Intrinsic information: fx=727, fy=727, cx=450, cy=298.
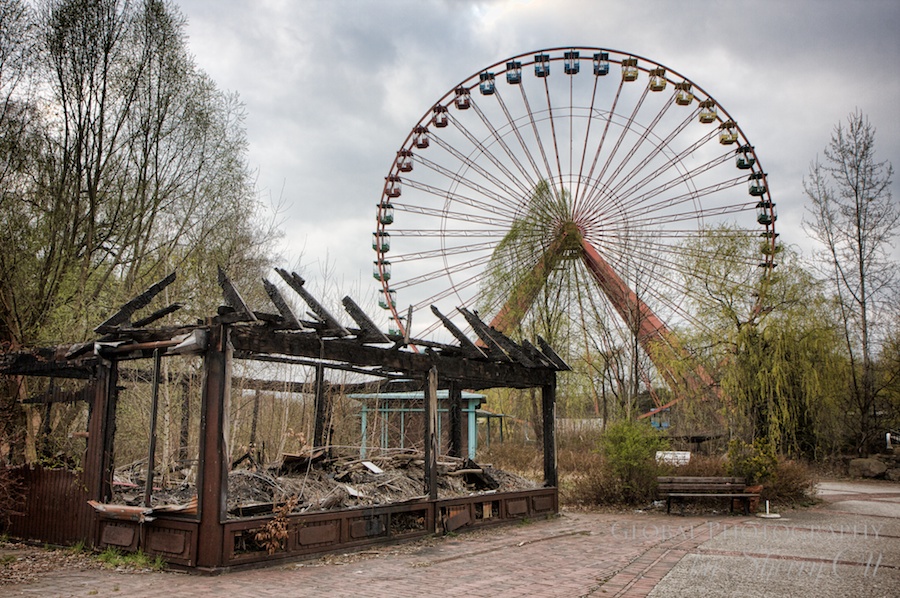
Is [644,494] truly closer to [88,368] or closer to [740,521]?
[740,521]

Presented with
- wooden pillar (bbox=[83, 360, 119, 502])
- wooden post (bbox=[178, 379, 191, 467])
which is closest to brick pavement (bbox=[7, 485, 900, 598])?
wooden pillar (bbox=[83, 360, 119, 502])

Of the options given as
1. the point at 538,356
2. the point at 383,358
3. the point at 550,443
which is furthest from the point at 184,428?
the point at 550,443

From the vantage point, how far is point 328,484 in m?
A: 10.0

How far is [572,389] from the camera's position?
2908cm

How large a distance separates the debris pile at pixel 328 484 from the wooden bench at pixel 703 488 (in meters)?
2.86

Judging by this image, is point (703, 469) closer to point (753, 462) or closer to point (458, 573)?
point (753, 462)

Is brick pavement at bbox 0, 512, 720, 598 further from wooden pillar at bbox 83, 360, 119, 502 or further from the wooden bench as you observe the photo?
the wooden bench

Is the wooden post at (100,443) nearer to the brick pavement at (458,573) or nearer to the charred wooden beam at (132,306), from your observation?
the charred wooden beam at (132,306)

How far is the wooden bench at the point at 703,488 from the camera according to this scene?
13852 millimetres

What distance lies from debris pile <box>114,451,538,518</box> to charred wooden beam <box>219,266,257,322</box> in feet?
7.03

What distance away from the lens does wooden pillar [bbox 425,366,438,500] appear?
34.3 ft

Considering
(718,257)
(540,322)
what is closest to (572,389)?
(540,322)

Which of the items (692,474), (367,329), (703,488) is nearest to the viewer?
(367,329)

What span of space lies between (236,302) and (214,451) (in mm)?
1582
